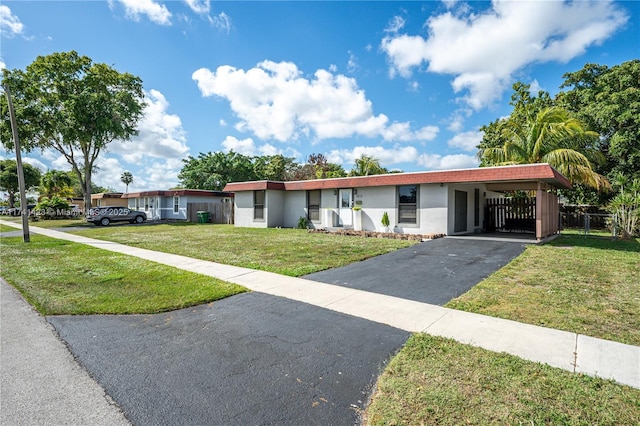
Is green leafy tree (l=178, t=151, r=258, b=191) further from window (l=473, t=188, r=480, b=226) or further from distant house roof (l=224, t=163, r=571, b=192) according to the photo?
window (l=473, t=188, r=480, b=226)

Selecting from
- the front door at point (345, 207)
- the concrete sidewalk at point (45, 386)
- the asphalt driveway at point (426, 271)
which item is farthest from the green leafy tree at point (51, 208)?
the asphalt driveway at point (426, 271)

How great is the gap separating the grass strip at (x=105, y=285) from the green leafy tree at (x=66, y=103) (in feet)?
59.1

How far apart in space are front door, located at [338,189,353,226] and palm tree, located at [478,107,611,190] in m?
9.19

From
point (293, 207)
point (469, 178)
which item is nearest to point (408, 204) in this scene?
point (469, 178)

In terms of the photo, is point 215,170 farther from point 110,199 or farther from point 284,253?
point 284,253

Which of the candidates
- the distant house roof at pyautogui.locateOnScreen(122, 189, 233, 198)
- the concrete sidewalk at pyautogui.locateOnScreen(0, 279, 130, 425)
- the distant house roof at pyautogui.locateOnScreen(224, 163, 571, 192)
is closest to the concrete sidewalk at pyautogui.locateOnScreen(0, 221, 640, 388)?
the concrete sidewalk at pyautogui.locateOnScreen(0, 279, 130, 425)

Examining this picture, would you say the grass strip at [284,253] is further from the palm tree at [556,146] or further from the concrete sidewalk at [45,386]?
the palm tree at [556,146]

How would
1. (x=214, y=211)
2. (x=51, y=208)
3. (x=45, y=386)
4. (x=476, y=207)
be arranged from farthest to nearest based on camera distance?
(x=51, y=208), (x=214, y=211), (x=476, y=207), (x=45, y=386)

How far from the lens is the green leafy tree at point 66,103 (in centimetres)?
2317

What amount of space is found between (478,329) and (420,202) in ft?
35.9

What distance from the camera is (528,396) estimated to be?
2590 millimetres

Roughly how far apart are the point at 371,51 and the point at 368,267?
35.9 ft

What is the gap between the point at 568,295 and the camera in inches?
213

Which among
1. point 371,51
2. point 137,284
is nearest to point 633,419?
point 137,284
